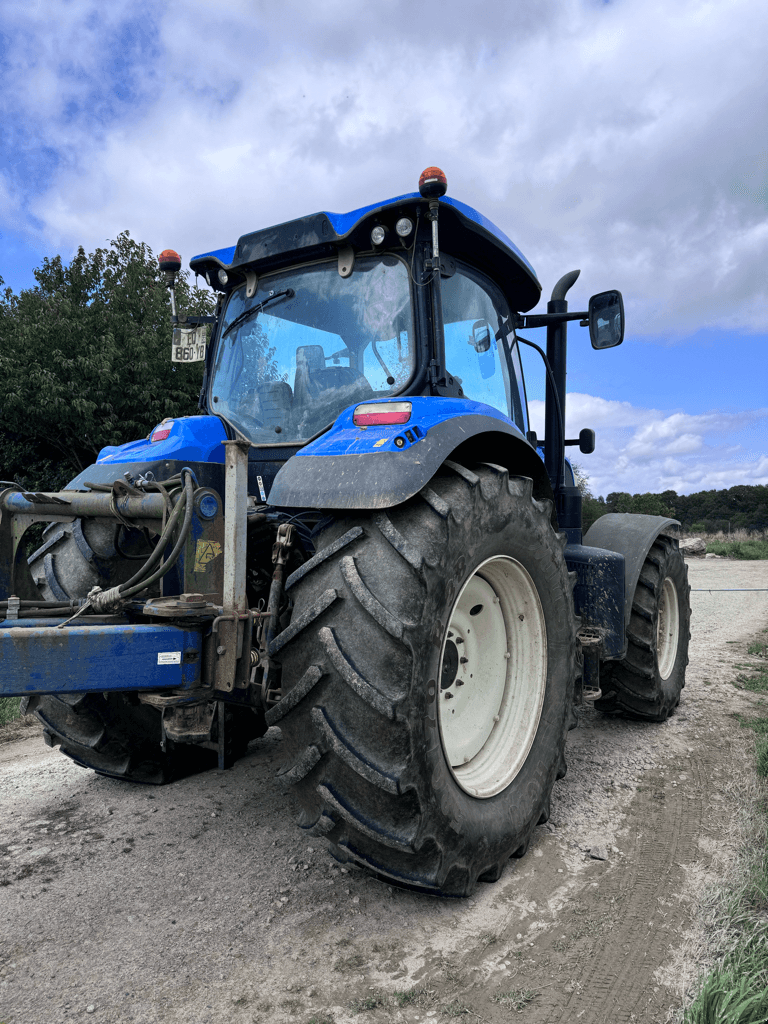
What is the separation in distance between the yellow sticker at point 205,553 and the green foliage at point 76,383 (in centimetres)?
1008

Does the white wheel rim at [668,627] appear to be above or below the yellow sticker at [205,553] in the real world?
below

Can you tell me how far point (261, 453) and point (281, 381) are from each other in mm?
351

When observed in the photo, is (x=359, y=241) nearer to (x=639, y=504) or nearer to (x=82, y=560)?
(x=82, y=560)

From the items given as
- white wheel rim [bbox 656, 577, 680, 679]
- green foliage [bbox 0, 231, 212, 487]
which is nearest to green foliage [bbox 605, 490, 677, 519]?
green foliage [bbox 0, 231, 212, 487]

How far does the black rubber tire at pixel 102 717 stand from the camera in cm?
279

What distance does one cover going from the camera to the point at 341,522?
7.24 ft

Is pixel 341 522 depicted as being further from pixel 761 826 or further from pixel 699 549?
pixel 699 549

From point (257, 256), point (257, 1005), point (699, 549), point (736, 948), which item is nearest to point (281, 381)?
point (257, 256)

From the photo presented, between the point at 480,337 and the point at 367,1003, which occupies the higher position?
the point at 480,337

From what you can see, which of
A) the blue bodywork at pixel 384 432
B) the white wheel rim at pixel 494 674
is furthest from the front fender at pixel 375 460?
the white wheel rim at pixel 494 674

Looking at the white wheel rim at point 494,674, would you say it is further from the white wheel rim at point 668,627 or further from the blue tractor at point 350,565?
the white wheel rim at point 668,627

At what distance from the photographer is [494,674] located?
9.18 ft

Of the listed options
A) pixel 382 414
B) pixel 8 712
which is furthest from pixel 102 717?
pixel 8 712

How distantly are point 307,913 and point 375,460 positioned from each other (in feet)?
4.77
